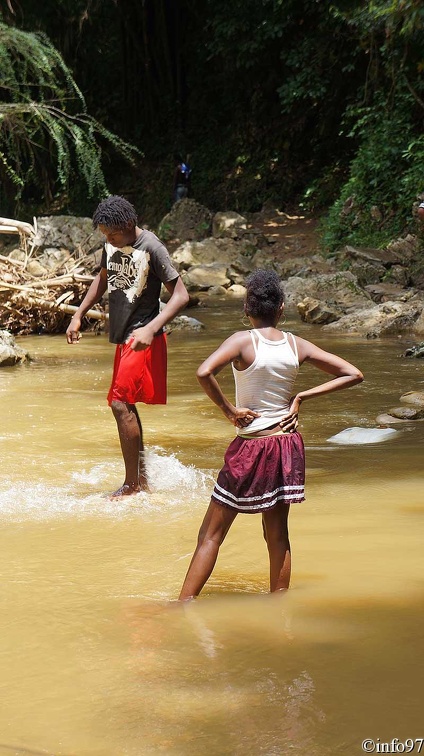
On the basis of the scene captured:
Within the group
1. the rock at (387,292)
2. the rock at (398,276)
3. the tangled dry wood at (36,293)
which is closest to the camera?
the tangled dry wood at (36,293)

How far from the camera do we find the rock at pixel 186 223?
22469 millimetres

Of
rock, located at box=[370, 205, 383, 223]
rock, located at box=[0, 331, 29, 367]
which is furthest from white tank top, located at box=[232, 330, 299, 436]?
rock, located at box=[370, 205, 383, 223]

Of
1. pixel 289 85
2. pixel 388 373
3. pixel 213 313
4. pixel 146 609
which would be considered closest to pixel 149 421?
pixel 388 373

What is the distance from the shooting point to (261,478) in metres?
3.60

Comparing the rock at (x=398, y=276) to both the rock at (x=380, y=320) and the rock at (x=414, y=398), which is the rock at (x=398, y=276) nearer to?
the rock at (x=380, y=320)

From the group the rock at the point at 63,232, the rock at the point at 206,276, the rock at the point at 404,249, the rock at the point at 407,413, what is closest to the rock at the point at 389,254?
the rock at the point at 404,249

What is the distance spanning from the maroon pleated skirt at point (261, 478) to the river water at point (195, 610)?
40 centimetres

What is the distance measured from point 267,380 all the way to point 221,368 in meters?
0.21

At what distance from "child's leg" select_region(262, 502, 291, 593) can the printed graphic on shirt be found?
200 centimetres

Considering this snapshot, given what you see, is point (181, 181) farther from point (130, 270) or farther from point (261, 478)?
point (261, 478)

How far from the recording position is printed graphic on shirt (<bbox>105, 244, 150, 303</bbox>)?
5.25 metres

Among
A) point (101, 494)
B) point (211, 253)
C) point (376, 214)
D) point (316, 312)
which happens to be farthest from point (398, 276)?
point (101, 494)

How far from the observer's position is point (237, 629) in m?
3.39

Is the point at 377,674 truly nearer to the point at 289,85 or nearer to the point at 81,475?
the point at 81,475
